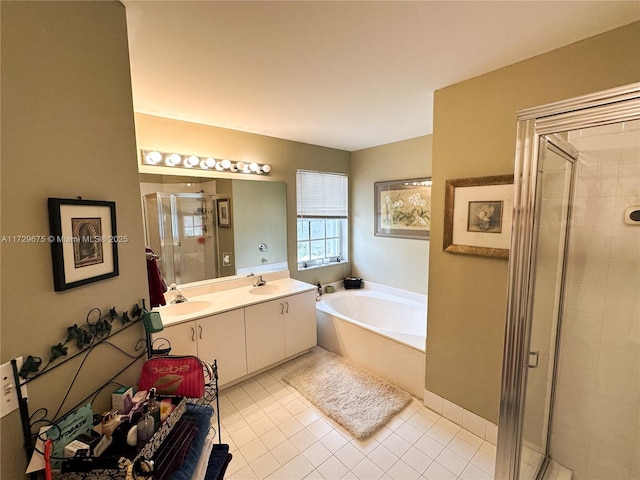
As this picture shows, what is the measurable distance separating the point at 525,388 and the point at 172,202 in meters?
2.86

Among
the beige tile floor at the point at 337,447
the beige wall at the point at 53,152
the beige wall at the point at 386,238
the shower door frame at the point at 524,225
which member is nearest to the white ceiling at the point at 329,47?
the beige wall at the point at 53,152

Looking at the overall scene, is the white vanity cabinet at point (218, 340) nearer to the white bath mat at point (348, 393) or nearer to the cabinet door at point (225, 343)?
the cabinet door at point (225, 343)

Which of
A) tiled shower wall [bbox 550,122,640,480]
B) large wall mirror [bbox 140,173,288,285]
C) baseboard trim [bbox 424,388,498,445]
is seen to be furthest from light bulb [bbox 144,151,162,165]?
baseboard trim [bbox 424,388,498,445]

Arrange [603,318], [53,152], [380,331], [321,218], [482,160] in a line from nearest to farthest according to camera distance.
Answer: [53,152] → [603,318] → [482,160] → [380,331] → [321,218]

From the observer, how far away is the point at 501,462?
4.05 ft

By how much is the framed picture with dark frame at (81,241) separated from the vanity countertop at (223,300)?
44.9 inches

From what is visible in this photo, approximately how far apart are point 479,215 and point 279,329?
2.02 metres

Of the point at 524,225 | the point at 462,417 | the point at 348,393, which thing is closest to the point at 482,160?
the point at 524,225

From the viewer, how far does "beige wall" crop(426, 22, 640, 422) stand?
139 centimetres

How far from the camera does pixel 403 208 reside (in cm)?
342

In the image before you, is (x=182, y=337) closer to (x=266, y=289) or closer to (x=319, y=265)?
(x=266, y=289)

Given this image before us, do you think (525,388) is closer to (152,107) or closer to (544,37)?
(544,37)

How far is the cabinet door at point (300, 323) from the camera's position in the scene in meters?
2.81

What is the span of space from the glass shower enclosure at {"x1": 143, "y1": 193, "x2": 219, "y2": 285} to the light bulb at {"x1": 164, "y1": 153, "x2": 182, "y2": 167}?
280 millimetres
